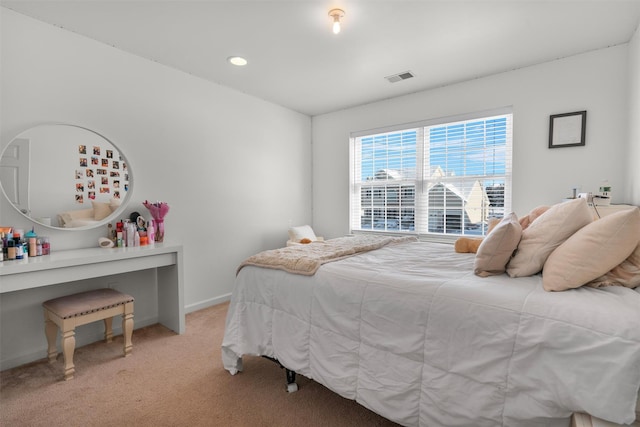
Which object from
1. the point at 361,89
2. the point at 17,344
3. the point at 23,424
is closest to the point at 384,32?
the point at 361,89

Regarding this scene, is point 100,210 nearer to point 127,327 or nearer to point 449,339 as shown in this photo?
point 127,327

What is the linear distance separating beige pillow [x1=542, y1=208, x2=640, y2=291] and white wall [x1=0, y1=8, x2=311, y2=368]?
3.15 metres

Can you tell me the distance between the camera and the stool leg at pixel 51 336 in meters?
2.25

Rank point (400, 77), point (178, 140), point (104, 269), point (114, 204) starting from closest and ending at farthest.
Result: point (104, 269) → point (114, 204) → point (178, 140) → point (400, 77)

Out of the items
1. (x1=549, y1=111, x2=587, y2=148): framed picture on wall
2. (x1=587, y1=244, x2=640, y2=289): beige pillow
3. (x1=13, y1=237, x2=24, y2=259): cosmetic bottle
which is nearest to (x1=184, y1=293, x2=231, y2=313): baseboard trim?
(x1=13, y1=237, x2=24, y2=259): cosmetic bottle

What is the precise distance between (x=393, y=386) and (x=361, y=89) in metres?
3.29

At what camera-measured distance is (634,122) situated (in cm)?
242

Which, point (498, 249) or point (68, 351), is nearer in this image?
point (498, 249)

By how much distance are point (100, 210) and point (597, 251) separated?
11.0 ft

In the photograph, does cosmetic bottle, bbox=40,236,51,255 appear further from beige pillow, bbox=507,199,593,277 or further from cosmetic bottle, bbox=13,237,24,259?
beige pillow, bbox=507,199,593,277

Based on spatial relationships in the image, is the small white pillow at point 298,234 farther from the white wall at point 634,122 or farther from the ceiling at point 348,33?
the white wall at point 634,122

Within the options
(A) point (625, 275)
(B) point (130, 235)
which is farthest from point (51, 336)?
(A) point (625, 275)

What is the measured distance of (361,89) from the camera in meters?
3.72

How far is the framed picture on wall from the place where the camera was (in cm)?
287
